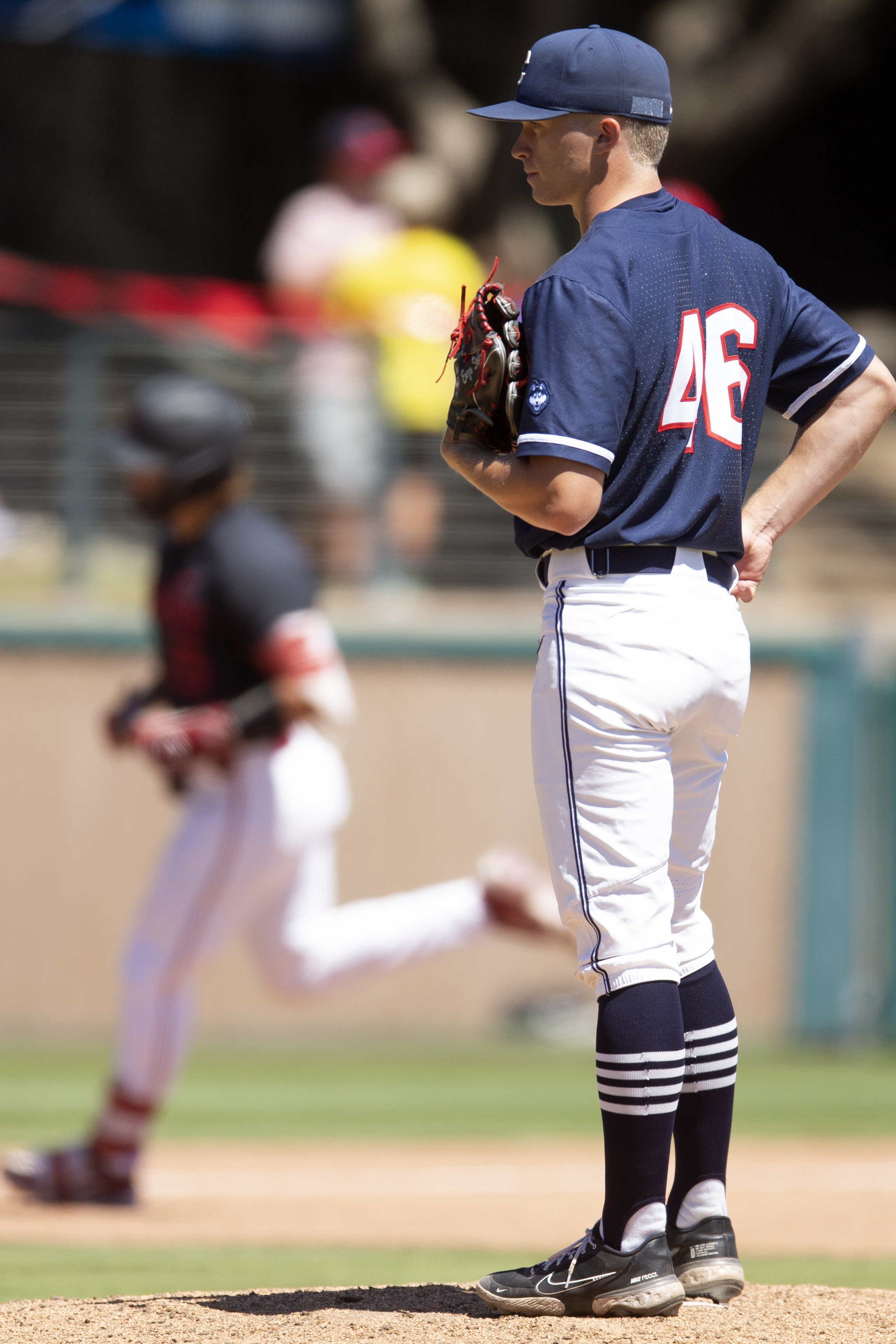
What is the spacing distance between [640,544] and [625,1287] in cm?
126

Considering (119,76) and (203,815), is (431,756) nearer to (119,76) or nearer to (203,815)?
(203,815)

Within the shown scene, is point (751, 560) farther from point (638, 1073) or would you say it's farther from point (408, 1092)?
point (408, 1092)

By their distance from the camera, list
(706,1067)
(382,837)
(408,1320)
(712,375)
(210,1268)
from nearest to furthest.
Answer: (408,1320) < (712,375) < (706,1067) < (210,1268) < (382,837)

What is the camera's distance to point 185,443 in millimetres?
5863

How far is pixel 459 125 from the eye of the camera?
13.7 metres

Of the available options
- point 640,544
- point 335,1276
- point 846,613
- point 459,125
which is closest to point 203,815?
point 335,1276

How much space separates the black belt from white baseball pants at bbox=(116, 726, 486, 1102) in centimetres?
256

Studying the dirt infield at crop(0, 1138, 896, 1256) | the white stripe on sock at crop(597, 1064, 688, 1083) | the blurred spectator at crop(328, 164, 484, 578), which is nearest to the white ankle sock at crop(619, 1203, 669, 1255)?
the white stripe on sock at crop(597, 1064, 688, 1083)

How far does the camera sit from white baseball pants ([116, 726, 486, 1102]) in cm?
555

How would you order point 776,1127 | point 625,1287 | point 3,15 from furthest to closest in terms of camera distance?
1. point 3,15
2. point 776,1127
3. point 625,1287

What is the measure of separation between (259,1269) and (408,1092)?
11.6ft

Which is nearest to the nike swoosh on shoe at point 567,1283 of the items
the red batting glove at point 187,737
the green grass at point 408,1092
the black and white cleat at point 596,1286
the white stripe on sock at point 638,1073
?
the black and white cleat at point 596,1286

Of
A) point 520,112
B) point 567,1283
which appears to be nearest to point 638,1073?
point 567,1283

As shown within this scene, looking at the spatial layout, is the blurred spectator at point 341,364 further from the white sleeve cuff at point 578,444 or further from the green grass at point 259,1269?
the white sleeve cuff at point 578,444
